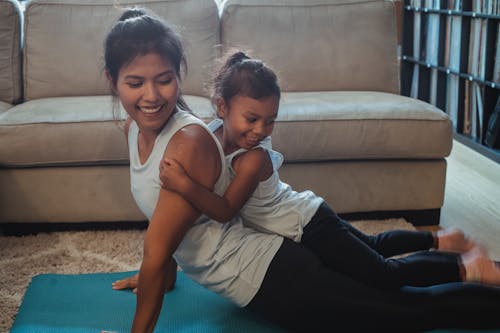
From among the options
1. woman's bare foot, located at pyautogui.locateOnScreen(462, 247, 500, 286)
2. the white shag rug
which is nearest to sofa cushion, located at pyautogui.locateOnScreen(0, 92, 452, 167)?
the white shag rug

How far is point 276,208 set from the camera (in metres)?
1.58

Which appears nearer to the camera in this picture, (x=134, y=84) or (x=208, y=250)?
(x=134, y=84)

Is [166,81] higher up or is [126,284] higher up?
[166,81]

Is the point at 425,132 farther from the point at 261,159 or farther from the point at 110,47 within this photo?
the point at 110,47

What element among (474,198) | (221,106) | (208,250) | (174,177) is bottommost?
(474,198)

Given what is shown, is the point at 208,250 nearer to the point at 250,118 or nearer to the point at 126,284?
the point at 250,118

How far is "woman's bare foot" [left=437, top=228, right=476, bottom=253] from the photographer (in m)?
1.64

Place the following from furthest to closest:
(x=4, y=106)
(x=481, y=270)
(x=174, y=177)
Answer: (x=4, y=106) → (x=481, y=270) → (x=174, y=177)

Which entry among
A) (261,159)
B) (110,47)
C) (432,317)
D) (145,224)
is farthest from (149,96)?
(145,224)

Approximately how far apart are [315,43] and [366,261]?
1.53m

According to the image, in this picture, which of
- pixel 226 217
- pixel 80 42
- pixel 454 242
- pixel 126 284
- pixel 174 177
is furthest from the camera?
pixel 80 42

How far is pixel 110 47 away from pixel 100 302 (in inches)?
31.4

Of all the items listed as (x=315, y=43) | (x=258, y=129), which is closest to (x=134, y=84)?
(x=258, y=129)

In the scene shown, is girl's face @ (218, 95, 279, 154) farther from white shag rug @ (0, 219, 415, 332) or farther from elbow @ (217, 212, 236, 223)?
white shag rug @ (0, 219, 415, 332)
